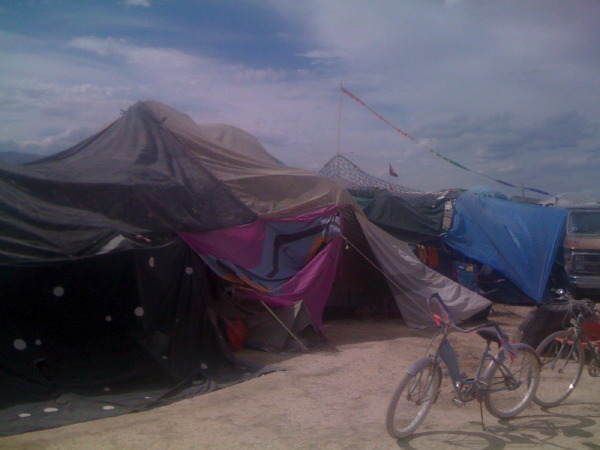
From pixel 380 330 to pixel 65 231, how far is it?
19.0 feet

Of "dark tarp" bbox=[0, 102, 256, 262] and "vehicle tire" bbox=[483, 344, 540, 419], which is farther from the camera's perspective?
"dark tarp" bbox=[0, 102, 256, 262]

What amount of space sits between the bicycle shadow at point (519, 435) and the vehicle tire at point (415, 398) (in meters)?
0.13

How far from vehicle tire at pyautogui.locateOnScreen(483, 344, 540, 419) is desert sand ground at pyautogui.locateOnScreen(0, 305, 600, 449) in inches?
6.1

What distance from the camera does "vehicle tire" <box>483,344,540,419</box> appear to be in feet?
16.6

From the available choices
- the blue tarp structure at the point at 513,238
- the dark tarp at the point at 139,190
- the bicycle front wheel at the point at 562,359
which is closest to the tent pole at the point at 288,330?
the dark tarp at the point at 139,190

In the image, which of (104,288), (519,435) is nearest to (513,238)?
(519,435)

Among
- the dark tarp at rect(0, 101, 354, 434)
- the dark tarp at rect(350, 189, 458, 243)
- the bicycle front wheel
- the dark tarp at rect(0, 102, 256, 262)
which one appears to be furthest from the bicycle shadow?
the dark tarp at rect(350, 189, 458, 243)

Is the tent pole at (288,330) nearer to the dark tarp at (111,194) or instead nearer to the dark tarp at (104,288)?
the dark tarp at (104,288)

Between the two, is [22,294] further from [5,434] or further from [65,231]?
[5,434]

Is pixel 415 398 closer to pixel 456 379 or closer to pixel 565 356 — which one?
pixel 456 379

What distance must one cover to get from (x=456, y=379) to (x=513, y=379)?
2.17 feet

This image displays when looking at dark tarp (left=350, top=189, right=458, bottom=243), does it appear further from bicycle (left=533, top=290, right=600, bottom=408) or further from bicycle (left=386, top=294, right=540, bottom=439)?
bicycle (left=386, top=294, right=540, bottom=439)

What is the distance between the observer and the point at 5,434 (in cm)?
470

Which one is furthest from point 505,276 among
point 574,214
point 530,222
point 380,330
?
point 380,330
